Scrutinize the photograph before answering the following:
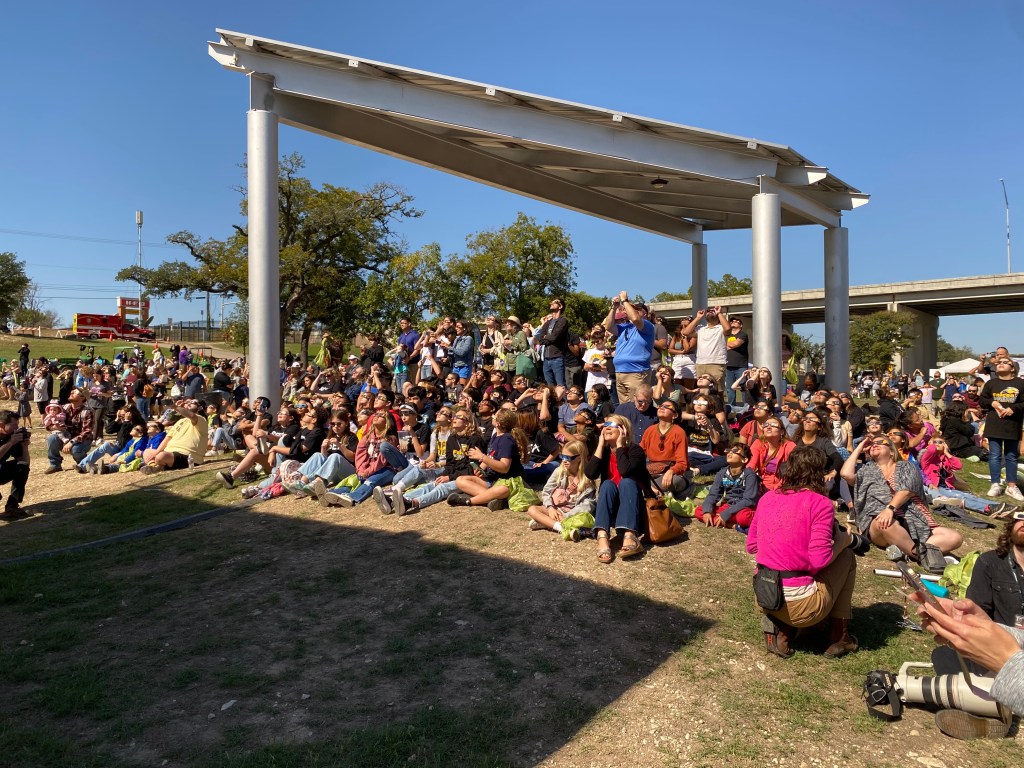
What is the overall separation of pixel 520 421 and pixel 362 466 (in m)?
2.22

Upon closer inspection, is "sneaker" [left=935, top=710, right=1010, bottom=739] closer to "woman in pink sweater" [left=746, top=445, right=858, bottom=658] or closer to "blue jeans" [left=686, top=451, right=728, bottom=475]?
"woman in pink sweater" [left=746, top=445, right=858, bottom=658]

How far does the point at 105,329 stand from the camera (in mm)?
59312

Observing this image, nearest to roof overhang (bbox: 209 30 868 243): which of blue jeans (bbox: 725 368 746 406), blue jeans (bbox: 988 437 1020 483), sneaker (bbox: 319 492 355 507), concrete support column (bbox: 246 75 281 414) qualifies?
concrete support column (bbox: 246 75 281 414)

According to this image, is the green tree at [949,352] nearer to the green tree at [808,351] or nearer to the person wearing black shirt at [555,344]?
the green tree at [808,351]

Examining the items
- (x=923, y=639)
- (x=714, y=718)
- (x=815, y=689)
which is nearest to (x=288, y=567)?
(x=714, y=718)

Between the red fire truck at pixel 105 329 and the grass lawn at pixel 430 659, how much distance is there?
59.2 metres

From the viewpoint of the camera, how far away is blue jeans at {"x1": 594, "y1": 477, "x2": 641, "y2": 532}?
6578 mm

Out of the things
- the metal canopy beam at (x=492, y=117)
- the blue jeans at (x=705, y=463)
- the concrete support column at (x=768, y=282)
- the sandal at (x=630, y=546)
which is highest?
the metal canopy beam at (x=492, y=117)

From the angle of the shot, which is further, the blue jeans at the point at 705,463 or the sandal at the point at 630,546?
the blue jeans at the point at 705,463

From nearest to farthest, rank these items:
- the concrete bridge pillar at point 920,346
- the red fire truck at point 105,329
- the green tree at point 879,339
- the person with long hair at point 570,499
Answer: the person with long hair at point 570,499
the green tree at point 879,339
the concrete bridge pillar at point 920,346
the red fire truck at point 105,329

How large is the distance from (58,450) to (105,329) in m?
52.7

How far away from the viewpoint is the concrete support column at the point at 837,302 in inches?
599

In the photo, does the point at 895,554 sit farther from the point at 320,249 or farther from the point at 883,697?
the point at 320,249

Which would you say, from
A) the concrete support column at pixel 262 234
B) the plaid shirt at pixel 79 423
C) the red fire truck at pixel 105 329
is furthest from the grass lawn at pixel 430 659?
the red fire truck at pixel 105 329
